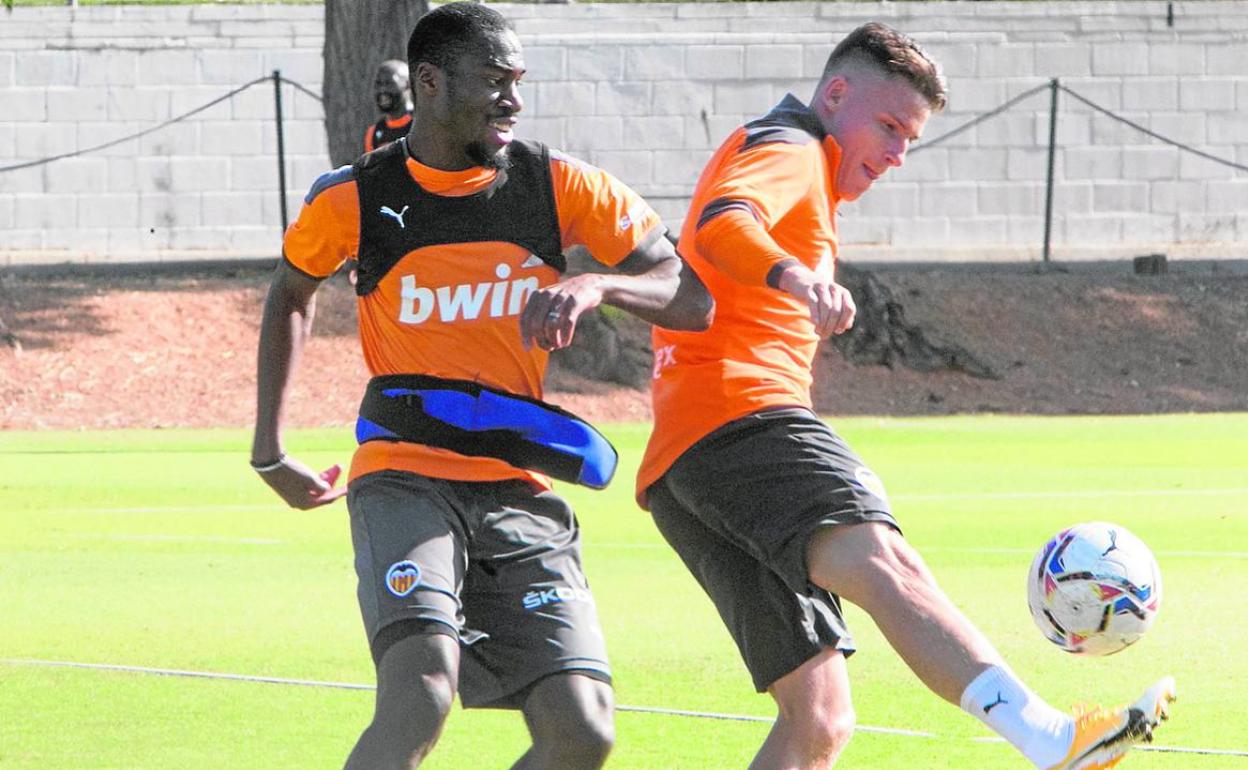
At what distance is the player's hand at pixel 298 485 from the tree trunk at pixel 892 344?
50.6 feet

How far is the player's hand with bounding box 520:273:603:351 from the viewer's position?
4520 millimetres

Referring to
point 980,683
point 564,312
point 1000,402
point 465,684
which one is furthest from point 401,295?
point 1000,402

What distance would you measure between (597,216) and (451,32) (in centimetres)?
55

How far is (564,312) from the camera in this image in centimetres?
452

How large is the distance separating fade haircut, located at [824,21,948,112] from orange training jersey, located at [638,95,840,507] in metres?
0.21

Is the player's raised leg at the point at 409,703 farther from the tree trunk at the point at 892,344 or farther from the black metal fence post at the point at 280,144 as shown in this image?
the black metal fence post at the point at 280,144

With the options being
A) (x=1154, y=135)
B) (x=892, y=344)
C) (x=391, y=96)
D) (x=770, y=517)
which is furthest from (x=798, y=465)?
(x=1154, y=135)

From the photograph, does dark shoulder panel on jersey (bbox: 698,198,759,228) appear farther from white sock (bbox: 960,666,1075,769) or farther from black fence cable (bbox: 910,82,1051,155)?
black fence cable (bbox: 910,82,1051,155)

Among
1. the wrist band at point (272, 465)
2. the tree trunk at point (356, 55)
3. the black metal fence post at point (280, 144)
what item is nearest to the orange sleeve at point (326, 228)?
the wrist band at point (272, 465)

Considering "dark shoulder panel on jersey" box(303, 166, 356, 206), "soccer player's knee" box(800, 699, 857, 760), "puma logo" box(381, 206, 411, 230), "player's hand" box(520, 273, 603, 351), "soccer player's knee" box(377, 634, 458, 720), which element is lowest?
"soccer player's knee" box(800, 699, 857, 760)

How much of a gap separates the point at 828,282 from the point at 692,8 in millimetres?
20579

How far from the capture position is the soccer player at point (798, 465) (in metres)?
4.80

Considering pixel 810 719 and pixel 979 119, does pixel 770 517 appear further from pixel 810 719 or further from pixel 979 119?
pixel 979 119

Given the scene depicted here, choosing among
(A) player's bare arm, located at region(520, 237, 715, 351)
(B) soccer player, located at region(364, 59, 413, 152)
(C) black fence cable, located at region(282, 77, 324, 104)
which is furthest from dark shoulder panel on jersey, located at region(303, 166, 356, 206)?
(C) black fence cable, located at region(282, 77, 324, 104)
